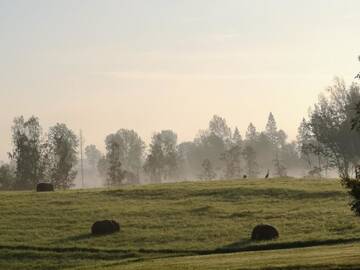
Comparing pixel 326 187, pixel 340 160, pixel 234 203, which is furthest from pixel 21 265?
pixel 340 160

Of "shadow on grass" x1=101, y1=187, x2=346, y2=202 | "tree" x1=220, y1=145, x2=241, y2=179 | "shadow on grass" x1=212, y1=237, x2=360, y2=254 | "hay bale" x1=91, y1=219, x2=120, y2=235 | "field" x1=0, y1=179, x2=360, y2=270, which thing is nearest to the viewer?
"field" x1=0, y1=179, x2=360, y2=270

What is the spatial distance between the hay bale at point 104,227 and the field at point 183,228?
551mm

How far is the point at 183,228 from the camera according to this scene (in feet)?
155

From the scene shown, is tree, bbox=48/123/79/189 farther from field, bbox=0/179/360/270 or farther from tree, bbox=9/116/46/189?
field, bbox=0/179/360/270

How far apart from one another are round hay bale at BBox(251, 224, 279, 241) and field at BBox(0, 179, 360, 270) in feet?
2.46

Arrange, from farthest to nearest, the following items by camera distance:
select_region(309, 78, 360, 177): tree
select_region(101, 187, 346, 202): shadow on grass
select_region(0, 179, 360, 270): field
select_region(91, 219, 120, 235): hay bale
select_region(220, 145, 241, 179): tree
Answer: select_region(220, 145, 241, 179): tree, select_region(309, 78, 360, 177): tree, select_region(101, 187, 346, 202): shadow on grass, select_region(91, 219, 120, 235): hay bale, select_region(0, 179, 360, 270): field

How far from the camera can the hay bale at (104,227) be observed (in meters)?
46.4

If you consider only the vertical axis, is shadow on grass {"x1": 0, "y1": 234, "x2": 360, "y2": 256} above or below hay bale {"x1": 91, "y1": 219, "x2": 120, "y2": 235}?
below

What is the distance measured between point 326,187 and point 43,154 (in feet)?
271

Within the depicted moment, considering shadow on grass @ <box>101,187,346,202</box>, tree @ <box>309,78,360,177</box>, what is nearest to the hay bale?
shadow on grass @ <box>101,187,346,202</box>

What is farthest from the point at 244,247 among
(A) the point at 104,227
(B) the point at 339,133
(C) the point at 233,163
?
(C) the point at 233,163

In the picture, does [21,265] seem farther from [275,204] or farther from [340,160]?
[340,160]

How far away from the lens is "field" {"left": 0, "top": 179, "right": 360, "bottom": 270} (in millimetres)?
33250

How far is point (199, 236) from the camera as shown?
43906 millimetres
